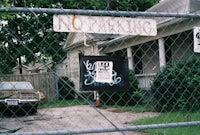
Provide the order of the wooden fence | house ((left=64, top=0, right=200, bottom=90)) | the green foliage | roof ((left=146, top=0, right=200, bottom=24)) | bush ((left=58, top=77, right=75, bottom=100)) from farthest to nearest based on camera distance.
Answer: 1. roof ((left=146, top=0, right=200, bottom=24))
2. house ((left=64, top=0, right=200, bottom=90))
3. the wooden fence
4. the green foliage
5. bush ((left=58, top=77, right=75, bottom=100))

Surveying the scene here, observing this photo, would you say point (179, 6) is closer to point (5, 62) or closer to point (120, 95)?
point (120, 95)

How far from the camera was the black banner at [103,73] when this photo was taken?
10.9ft

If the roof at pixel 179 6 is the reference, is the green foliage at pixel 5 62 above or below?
below

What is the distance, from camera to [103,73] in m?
3.36

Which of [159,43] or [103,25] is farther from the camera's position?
[159,43]

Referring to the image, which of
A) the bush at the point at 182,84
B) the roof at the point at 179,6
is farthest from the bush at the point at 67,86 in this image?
the roof at the point at 179,6

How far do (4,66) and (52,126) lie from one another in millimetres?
6719

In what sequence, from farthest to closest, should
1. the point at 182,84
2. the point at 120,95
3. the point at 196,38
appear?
the point at 182,84, the point at 120,95, the point at 196,38

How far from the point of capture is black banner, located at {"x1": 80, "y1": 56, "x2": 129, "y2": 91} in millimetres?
3318

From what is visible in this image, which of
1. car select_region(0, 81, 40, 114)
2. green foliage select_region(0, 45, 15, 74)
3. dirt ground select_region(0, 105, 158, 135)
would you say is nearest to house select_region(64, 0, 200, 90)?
dirt ground select_region(0, 105, 158, 135)

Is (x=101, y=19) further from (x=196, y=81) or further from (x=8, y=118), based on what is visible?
(x=196, y=81)

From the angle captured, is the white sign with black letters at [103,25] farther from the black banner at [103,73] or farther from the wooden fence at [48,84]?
the wooden fence at [48,84]

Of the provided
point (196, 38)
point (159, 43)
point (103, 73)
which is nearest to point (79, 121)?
point (159, 43)

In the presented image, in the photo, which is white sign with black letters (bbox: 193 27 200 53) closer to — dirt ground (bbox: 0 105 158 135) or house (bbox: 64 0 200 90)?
dirt ground (bbox: 0 105 158 135)
